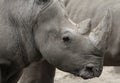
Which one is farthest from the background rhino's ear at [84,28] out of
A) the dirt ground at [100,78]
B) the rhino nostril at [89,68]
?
the dirt ground at [100,78]

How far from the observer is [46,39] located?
4438 mm

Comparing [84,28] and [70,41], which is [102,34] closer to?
[84,28]

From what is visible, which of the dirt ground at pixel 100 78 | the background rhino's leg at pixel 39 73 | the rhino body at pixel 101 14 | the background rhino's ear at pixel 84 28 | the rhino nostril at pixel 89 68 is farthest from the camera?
the dirt ground at pixel 100 78

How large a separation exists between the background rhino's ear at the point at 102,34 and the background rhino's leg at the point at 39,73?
1.35 m

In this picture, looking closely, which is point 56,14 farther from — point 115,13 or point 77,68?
point 115,13

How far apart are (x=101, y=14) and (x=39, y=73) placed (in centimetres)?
106

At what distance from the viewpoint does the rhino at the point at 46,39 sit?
434cm

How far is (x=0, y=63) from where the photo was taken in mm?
4445

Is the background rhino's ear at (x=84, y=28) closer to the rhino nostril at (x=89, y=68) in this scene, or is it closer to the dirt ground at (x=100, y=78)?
the rhino nostril at (x=89, y=68)

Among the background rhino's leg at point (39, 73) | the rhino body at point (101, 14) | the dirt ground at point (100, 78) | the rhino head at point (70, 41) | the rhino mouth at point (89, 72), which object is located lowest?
the dirt ground at point (100, 78)

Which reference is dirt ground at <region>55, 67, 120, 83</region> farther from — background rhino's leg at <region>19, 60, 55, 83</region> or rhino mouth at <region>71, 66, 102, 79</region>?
rhino mouth at <region>71, 66, 102, 79</region>

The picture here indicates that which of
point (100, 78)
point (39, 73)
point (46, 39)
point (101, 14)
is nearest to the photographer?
point (46, 39)

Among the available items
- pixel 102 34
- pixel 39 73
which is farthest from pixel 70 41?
pixel 39 73

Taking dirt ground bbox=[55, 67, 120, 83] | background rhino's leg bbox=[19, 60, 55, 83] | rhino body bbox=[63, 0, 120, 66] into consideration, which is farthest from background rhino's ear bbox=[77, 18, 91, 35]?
dirt ground bbox=[55, 67, 120, 83]
